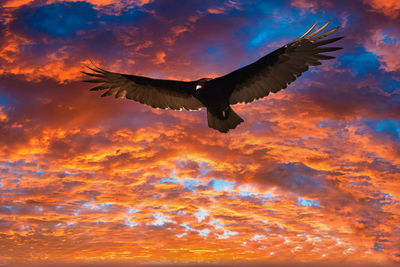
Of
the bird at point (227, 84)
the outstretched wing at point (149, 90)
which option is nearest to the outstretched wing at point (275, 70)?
the bird at point (227, 84)

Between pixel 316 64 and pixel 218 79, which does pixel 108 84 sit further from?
pixel 316 64

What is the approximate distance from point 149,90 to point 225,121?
2.66m

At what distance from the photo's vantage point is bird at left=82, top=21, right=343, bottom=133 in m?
8.29

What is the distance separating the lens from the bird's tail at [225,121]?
9.48 m

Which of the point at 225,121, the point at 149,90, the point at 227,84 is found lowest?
the point at 225,121

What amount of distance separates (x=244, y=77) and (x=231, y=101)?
79 cm

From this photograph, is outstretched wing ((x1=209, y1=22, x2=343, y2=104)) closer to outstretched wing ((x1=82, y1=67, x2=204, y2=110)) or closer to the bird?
the bird

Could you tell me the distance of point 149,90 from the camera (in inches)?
423

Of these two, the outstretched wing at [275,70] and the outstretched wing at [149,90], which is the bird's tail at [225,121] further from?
the outstretched wing at [149,90]

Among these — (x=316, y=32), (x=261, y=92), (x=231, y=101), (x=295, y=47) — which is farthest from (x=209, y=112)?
(x=316, y=32)

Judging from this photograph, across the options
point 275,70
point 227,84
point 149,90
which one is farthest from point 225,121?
point 149,90

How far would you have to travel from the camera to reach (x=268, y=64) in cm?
887

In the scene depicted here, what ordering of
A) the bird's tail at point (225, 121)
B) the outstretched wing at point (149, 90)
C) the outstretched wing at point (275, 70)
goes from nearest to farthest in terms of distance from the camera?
the outstretched wing at point (275, 70), the bird's tail at point (225, 121), the outstretched wing at point (149, 90)

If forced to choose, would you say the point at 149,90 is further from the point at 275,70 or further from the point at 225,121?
the point at 275,70
